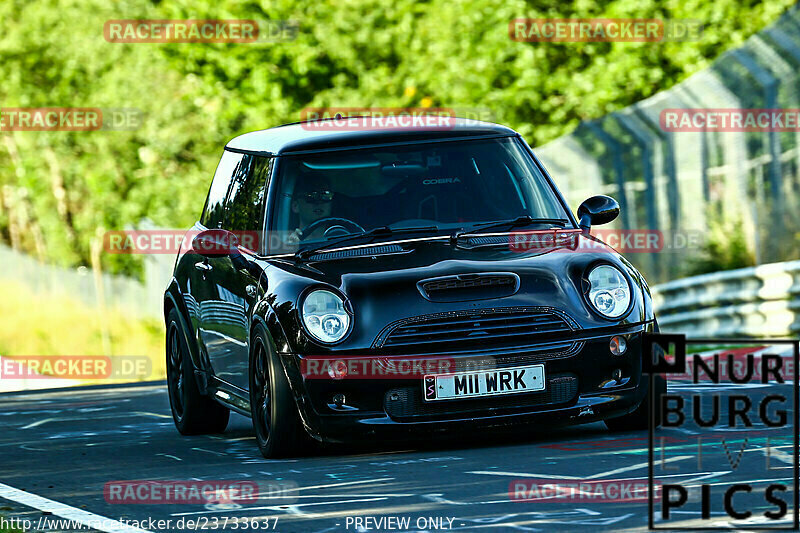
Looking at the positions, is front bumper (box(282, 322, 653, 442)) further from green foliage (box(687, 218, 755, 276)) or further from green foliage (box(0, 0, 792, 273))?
green foliage (box(0, 0, 792, 273))

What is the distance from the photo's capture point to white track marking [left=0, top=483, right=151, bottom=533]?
22.8 ft

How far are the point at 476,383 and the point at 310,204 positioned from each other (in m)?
1.70

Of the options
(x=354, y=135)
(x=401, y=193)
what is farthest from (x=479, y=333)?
(x=354, y=135)


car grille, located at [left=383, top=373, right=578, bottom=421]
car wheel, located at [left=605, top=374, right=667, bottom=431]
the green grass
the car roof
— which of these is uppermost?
the car roof

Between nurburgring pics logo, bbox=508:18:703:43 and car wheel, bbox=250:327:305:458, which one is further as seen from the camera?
nurburgring pics logo, bbox=508:18:703:43

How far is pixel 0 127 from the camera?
186 feet

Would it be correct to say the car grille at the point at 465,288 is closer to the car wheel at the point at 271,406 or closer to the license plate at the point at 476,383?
the license plate at the point at 476,383

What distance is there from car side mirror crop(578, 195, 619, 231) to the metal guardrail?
24.9ft

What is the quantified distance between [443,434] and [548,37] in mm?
25165

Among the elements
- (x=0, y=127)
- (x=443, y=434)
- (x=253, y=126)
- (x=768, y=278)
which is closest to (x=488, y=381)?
(x=443, y=434)

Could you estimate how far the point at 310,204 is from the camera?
964 centimetres

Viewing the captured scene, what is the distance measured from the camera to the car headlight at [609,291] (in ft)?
28.7

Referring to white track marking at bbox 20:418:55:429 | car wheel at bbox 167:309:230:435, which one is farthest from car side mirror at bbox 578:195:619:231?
white track marking at bbox 20:418:55:429

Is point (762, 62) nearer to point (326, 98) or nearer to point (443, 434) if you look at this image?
point (443, 434)
